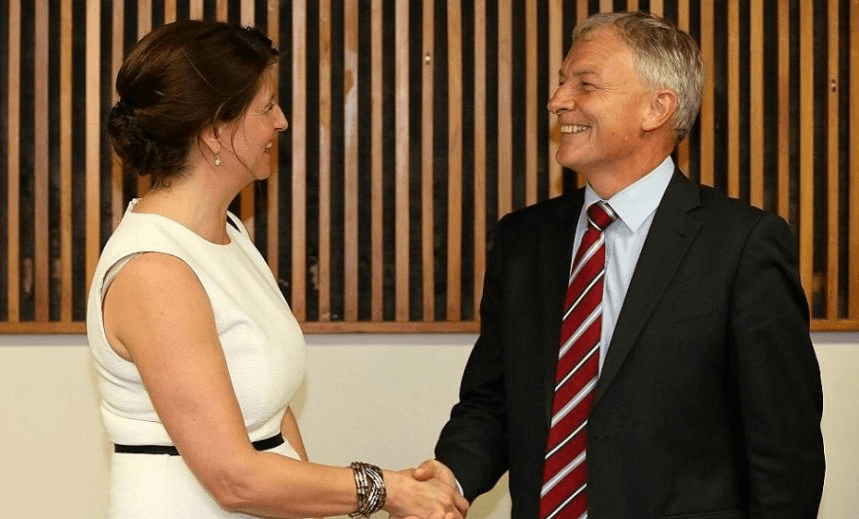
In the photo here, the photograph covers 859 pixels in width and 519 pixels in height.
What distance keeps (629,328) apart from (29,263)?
1915 mm

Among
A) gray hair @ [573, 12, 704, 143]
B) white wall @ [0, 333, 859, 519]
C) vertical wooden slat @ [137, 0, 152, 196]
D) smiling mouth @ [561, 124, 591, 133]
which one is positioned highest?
vertical wooden slat @ [137, 0, 152, 196]

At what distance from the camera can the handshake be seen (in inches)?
91.8

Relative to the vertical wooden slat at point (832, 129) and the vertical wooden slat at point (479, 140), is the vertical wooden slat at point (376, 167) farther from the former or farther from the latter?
→ the vertical wooden slat at point (832, 129)

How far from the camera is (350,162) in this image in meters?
3.43

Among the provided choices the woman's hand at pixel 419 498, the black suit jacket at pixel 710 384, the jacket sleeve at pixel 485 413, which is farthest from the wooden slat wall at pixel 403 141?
the black suit jacket at pixel 710 384

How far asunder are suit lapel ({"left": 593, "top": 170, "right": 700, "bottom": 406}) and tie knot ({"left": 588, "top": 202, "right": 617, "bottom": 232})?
0.10 metres

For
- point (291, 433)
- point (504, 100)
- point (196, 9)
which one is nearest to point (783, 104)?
point (504, 100)

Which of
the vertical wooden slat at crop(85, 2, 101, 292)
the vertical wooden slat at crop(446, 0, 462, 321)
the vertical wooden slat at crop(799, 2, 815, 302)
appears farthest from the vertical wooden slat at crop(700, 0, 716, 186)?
the vertical wooden slat at crop(85, 2, 101, 292)

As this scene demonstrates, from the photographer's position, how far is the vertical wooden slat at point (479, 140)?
3.44 meters

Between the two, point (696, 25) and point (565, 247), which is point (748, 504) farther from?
point (696, 25)

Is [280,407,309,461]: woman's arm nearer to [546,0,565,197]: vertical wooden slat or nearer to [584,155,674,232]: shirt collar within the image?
[584,155,674,232]: shirt collar

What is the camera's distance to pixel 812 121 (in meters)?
3.51

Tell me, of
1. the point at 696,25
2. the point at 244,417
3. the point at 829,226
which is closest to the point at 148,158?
the point at 244,417

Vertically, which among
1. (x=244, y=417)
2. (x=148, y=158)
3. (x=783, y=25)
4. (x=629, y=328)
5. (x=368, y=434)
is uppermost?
(x=783, y=25)
